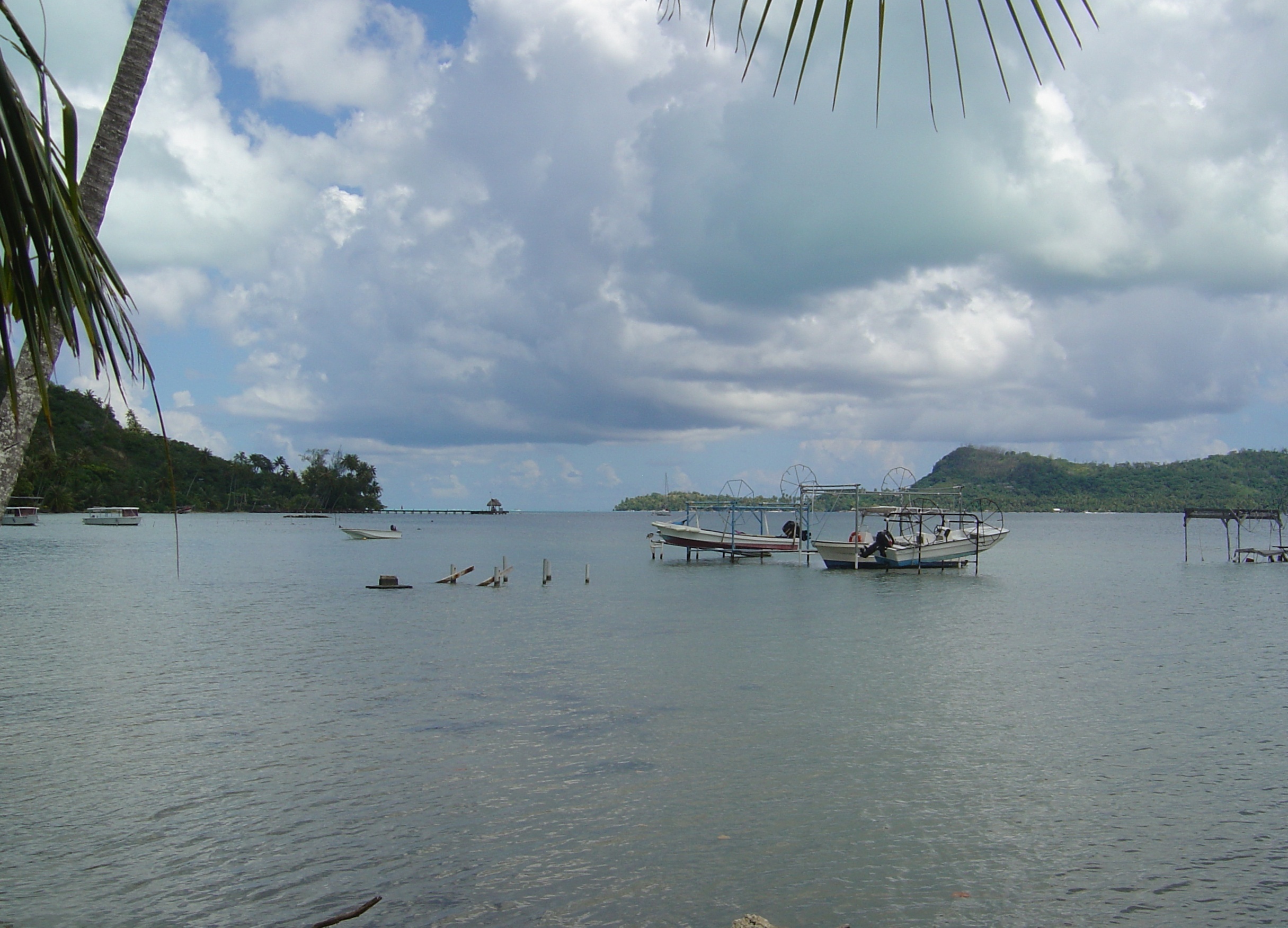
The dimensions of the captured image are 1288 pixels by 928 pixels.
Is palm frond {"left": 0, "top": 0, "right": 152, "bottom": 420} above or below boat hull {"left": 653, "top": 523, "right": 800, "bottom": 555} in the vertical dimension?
above

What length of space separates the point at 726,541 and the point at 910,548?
14.6 meters

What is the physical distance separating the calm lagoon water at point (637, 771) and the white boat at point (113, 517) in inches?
3471

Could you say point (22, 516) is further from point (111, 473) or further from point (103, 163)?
point (103, 163)

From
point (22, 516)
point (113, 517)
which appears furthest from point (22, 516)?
point (113, 517)

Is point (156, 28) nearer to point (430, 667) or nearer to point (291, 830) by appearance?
point (291, 830)

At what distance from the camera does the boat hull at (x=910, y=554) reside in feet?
169

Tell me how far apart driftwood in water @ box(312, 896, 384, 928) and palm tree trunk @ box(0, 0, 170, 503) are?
440cm

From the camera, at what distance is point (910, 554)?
2029 inches

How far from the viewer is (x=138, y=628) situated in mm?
26641

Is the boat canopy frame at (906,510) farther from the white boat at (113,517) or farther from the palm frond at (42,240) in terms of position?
the white boat at (113,517)

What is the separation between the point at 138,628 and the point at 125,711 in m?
12.2

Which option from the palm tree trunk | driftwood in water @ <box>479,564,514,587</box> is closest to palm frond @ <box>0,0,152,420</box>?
the palm tree trunk

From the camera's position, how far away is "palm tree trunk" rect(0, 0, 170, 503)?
16.6ft

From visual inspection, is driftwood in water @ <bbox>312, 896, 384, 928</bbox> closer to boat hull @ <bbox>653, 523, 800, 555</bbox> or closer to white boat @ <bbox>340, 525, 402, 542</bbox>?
boat hull @ <bbox>653, 523, 800, 555</bbox>
